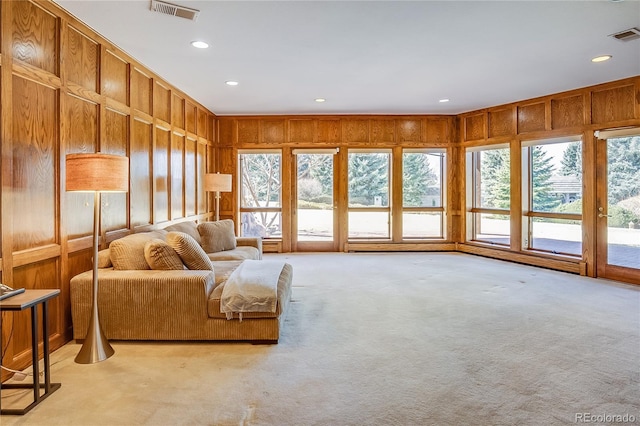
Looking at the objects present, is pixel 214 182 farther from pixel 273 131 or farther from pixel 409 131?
pixel 409 131

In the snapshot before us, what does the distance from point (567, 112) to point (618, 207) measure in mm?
1599

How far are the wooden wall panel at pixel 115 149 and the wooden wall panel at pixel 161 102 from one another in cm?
82

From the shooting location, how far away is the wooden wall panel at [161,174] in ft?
15.8

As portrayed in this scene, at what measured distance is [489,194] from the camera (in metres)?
7.24

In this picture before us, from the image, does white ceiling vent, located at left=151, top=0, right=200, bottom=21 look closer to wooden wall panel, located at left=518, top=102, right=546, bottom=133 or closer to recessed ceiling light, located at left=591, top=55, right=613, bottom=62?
recessed ceiling light, located at left=591, top=55, right=613, bottom=62

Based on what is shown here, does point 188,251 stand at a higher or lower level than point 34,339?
higher

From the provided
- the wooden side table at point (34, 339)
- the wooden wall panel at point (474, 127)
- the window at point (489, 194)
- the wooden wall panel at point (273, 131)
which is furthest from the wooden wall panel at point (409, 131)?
the wooden side table at point (34, 339)

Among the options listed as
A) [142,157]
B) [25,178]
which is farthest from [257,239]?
[25,178]

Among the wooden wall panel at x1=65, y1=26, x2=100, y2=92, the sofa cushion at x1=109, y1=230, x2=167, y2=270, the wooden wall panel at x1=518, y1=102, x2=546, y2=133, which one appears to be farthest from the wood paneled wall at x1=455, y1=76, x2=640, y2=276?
the wooden wall panel at x1=65, y1=26, x2=100, y2=92

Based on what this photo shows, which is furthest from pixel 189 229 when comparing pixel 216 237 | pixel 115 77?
pixel 115 77

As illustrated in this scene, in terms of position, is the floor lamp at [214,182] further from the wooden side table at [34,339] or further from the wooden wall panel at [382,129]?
the wooden side table at [34,339]

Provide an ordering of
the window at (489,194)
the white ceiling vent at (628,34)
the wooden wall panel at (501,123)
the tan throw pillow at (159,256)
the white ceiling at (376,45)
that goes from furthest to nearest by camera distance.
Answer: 1. the window at (489,194)
2. the wooden wall panel at (501,123)
3. the white ceiling vent at (628,34)
4. the tan throw pillow at (159,256)
5. the white ceiling at (376,45)

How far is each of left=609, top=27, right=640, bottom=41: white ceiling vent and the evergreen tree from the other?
4210mm

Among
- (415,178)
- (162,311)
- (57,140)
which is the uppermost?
(415,178)
